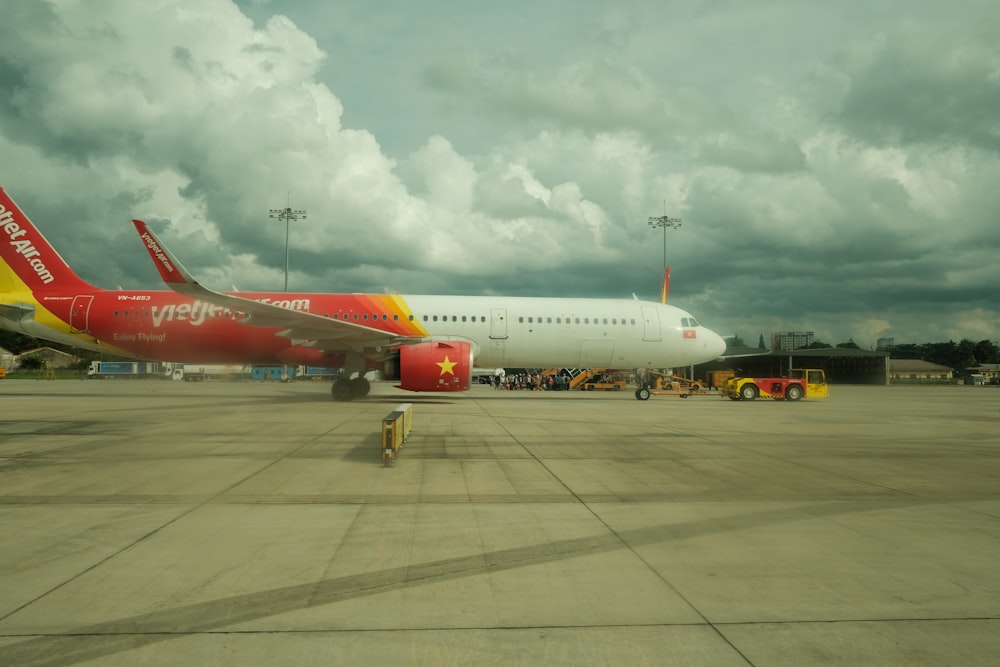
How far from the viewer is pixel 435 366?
1978 cm

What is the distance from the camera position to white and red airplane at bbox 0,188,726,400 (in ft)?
66.9

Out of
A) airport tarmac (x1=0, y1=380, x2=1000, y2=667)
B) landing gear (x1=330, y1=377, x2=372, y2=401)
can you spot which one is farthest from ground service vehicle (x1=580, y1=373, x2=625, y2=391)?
airport tarmac (x1=0, y1=380, x2=1000, y2=667)

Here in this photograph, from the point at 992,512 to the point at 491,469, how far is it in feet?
18.4

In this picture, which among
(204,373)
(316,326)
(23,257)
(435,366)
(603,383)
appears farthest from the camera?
(204,373)

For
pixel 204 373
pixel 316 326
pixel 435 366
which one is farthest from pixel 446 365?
pixel 204 373

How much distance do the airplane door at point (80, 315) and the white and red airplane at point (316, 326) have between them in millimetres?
33

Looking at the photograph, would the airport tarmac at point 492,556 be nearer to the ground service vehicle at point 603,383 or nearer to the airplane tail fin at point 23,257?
the airplane tail fin at point 23,257

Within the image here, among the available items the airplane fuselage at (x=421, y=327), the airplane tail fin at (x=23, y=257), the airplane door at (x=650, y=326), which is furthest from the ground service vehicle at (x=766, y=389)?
the airplane tail fin at (x=23, y=257)

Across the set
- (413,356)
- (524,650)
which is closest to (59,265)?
(413,356)

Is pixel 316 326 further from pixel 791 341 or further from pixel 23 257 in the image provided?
pixel 791 341

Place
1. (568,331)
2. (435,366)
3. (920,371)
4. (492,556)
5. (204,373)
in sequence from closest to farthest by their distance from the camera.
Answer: (492,556)
(435,366)
(568,331)
(204,373)
(920,371)

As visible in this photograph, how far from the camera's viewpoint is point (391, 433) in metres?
9.35

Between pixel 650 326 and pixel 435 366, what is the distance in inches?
373

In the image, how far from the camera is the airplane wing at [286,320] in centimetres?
1836
